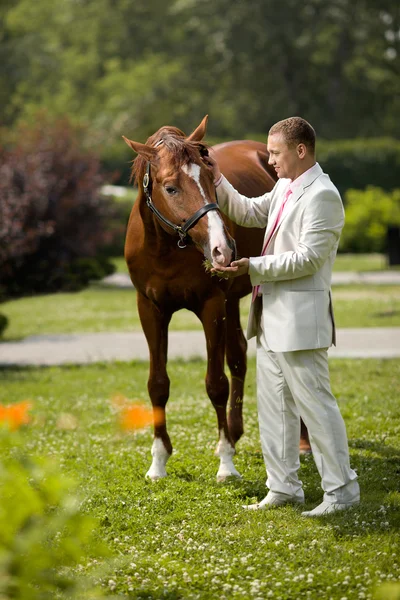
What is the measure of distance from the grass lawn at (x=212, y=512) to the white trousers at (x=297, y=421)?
177 mm

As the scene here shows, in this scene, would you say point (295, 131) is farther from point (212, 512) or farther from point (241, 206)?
point (212, 512)

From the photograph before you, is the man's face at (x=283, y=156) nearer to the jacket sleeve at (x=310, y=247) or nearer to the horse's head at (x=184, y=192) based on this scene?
the jacket sleeve at (x=310, y=247)

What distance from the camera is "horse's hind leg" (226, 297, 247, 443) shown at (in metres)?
6.93

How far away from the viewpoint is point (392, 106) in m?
51.6

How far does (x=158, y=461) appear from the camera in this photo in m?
6.14

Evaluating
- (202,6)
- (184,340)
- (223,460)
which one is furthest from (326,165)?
(223,460)

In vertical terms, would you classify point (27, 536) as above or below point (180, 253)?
below

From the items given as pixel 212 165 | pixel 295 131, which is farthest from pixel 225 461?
pixel 295 131

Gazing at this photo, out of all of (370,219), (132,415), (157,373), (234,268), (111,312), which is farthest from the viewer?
(370,219)

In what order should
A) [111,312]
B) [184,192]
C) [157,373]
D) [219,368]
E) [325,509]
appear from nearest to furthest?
[325,509]
[184,192]
[219,368]
[157,373]
[111,312]

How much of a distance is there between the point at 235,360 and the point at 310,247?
96.1 inches

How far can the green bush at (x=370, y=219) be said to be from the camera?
24672 mm

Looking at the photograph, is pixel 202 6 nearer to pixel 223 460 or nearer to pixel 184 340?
pixel 184 340

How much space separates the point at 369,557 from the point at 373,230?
20959 mm
